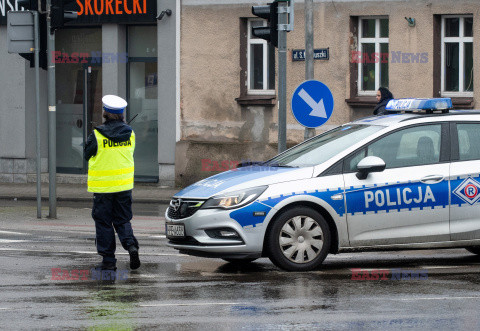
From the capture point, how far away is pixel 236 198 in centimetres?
1045

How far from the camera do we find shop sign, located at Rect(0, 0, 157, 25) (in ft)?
78.3

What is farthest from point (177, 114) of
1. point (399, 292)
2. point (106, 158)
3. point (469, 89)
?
point (399, 292)

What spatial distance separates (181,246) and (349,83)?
12.0 meters

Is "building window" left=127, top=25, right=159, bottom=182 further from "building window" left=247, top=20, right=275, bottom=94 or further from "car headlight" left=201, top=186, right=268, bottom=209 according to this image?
"car headlight" left=201, top=186, right=268, bottom=209

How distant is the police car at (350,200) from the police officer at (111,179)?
453 mm

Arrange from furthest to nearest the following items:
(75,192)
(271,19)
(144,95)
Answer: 1. (144,95)
2. (75,192)
3. (271,19)

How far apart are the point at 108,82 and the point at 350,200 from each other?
14.6 m

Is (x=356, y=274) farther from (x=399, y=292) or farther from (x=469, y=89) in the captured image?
(x=469, y=89)

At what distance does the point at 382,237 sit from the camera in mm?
10734

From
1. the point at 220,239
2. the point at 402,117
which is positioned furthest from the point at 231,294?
the point at 402,117

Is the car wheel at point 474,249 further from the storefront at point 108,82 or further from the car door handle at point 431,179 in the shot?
the storefront at point 108,82

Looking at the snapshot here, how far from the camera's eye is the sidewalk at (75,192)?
21719 millimetres

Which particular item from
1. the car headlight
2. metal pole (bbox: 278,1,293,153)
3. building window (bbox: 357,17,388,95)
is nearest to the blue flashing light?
the car headlight

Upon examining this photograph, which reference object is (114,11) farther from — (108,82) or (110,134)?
(110,134)
